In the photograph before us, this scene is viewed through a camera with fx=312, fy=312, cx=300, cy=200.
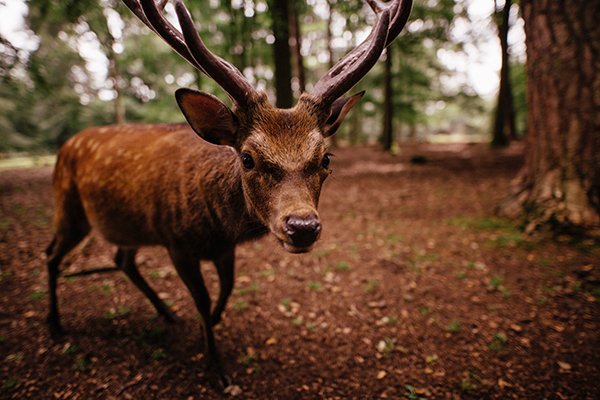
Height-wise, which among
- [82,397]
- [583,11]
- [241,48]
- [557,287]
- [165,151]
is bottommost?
[82,397]

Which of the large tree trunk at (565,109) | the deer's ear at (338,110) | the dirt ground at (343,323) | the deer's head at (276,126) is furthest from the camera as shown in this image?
the large tree trunk at (565,109)

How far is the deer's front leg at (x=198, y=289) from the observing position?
2682 mm

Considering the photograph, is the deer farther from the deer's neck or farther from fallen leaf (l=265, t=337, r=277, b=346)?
fallen leaf (l=265, t=337, r=277, b=346)

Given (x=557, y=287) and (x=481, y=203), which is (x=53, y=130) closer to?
(x=481, y=203)

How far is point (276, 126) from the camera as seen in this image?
216 centimetres

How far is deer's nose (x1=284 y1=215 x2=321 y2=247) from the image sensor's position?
5.86 feet

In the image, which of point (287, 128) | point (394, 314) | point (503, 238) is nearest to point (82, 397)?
point (287, 128)

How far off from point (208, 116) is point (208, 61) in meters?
0.37

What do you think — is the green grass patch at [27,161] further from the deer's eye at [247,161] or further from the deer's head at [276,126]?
the deer's eye at [247,161]

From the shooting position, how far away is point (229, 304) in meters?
3.79

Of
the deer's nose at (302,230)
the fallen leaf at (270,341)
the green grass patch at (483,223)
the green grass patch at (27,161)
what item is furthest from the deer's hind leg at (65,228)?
the green grass patch at (27,161)

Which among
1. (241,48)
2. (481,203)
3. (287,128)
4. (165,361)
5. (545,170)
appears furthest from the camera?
(241,48)

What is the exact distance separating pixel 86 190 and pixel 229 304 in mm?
1993

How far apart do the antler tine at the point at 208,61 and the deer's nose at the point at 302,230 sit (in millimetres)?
1012
